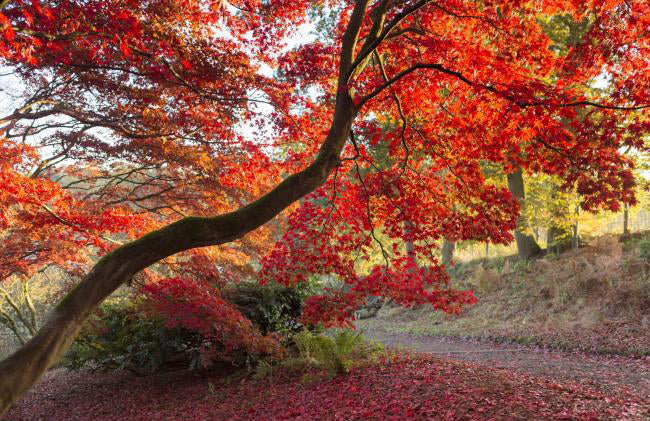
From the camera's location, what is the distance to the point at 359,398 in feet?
18.4

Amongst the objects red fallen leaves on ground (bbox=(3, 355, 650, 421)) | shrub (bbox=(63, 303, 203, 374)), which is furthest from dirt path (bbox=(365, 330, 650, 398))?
shrub (bbox=(63, 303, 203, 374))

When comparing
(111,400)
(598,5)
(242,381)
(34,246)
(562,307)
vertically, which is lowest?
(111,400)

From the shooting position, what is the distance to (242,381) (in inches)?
A: 301

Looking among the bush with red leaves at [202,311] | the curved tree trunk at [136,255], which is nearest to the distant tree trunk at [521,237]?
the bush with red leaves at [202,311]

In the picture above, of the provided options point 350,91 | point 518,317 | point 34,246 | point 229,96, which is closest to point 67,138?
point 34,246

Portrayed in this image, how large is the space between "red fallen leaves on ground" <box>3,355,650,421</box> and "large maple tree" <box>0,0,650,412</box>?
1.15 meters

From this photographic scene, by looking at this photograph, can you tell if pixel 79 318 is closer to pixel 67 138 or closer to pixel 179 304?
pixel 179 304

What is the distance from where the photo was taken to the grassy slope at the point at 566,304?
900 cm

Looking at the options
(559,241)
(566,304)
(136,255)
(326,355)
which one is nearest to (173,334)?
(326,355)

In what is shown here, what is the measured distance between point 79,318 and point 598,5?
6.46 m

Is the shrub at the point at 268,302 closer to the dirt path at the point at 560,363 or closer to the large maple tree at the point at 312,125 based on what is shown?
the large maple tree at the point at 312,125

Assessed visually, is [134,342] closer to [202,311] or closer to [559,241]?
[202,311]

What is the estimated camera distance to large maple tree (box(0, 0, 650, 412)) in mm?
4387

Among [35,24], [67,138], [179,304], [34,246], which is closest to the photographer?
[35,24]
